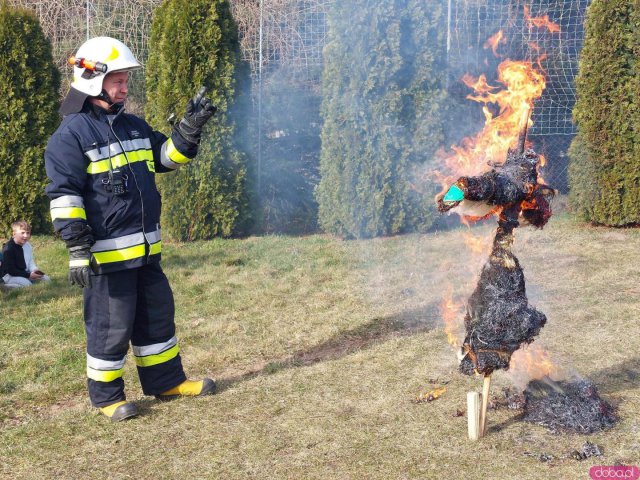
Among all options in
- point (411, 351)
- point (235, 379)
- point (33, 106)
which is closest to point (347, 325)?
point (411, 351)

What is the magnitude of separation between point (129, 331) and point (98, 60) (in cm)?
175

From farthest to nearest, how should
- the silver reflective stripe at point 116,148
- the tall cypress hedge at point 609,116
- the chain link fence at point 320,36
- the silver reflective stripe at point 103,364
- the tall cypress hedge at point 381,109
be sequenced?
1. the chain link fence at point 320,36
2. the tall cypress hedge at point 381,109
3. the tall cypress hedge at point 609,116
4. the silver reflective stripe at point 103,364
5. the silver reflective stripe at point 116,148

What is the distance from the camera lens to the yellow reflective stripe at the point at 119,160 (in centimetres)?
454

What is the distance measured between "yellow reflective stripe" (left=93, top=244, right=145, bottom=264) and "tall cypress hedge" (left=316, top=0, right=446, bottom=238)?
5.71m

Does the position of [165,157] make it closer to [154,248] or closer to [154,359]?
A: [154,248]

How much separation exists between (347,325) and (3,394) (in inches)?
115

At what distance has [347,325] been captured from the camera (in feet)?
21.7

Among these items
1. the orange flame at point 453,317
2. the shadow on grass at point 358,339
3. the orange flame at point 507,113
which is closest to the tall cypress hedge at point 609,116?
the orange flame at point 453,317

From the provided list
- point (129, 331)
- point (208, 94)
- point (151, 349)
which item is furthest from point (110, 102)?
point (208, 94)

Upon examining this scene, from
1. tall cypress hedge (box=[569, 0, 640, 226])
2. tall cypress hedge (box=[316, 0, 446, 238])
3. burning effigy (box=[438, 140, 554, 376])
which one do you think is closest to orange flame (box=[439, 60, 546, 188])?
burning effigy (box=[438, 140, 554, 376])

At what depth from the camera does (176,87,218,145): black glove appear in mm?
4859

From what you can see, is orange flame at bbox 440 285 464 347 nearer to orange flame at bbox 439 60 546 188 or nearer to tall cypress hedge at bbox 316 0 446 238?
orange flame at bbox 439 60 546 188

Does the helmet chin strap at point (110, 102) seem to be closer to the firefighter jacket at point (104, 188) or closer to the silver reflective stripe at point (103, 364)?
the firefighter jacket at point (104, 188)

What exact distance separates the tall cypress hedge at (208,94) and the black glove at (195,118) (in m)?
5.22
